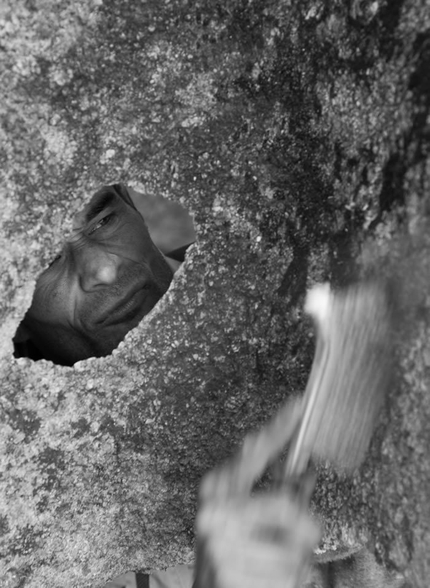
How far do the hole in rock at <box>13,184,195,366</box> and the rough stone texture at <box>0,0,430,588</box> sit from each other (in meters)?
0.29

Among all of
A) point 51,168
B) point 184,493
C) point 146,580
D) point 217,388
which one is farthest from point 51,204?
point 146,580

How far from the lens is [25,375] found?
3.09 ft

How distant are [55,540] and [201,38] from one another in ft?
2.46

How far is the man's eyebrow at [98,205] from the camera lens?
133cm

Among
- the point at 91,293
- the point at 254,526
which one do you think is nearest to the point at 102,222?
the point at 91,293

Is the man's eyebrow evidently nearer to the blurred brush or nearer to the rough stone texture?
the rough stone texture

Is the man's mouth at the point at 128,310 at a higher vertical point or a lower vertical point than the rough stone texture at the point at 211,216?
lower

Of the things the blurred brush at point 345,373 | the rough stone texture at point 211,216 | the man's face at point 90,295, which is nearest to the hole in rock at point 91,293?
the man's face at point 90,295

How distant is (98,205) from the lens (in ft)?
4.40

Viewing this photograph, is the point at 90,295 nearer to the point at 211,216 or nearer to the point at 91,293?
the point at 91,293

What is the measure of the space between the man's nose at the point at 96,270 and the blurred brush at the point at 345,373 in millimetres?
492

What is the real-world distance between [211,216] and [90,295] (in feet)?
1.45

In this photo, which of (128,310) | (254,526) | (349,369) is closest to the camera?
(349,369)

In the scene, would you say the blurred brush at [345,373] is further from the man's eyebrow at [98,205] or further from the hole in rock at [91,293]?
the man's eyebrow at [98,205]
